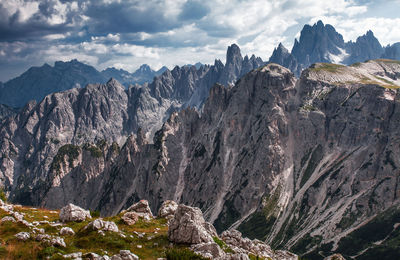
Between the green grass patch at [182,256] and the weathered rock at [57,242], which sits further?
the weathered rock at [57,242]

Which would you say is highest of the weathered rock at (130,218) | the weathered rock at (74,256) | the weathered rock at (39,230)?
the weathered rock at (74,256)

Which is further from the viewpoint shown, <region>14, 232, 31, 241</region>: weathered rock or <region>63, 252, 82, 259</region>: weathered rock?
<region>14, 232, 31, 241</region>: weathered rock

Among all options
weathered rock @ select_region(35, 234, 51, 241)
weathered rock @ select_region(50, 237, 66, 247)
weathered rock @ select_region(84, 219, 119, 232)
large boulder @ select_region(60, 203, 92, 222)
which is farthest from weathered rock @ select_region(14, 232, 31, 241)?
large boulder @ select_region(60, 203, 92, 222)

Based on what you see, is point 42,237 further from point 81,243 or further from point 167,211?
point 167,211

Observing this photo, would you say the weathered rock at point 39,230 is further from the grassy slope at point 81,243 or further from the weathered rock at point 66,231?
the weathered rock at point 66,231

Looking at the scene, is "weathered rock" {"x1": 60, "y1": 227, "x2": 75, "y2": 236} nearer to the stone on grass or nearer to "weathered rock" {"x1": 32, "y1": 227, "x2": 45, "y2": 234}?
"weathered rock" {"x1": 32, "y1": 227, "x2": 45, "y2": 234}

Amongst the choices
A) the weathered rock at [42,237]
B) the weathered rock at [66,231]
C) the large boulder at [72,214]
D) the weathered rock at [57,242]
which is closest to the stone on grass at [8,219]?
the weathered rock at [66,231]

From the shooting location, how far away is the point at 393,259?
537 ft

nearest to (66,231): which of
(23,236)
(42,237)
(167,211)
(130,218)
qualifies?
(42,237)

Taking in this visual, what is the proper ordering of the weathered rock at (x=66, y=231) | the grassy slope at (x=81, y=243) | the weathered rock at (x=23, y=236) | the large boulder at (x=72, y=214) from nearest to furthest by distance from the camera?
1. the grassy slope at (x=81, y=243)
2. the weathered rock at (x=23, y=236)
3. the weathered rock at (x=66, y=231)
4. the large boulder at (x=72, y=214)

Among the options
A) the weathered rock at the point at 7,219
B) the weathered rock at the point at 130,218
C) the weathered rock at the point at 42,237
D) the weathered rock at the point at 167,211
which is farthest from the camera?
the weathered rock at the point at 167,211

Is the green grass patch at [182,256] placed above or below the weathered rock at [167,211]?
above

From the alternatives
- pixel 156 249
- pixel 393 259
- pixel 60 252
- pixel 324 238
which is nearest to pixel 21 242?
pixel 60 252

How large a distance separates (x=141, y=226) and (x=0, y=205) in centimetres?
2128
